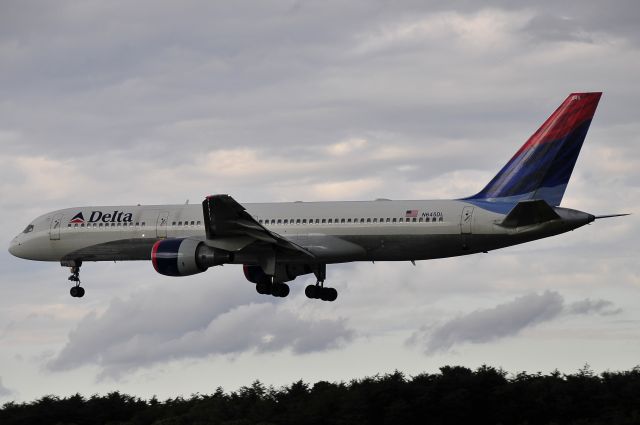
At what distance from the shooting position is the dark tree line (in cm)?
7188

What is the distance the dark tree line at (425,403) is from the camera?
7188 centimetres

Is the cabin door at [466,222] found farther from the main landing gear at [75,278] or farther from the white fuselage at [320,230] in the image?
the main landing gear at [75,278]

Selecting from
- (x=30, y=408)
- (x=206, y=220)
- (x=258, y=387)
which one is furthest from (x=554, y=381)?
(x=30, y=408)

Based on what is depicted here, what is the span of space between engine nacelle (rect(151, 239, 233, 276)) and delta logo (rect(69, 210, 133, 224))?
5058 mm

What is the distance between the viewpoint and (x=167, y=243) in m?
63.7

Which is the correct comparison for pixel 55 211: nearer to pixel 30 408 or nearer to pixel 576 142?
pixel 30 408

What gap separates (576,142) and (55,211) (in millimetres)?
26735

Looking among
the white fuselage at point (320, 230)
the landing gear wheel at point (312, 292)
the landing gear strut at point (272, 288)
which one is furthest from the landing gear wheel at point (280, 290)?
the white fuselage at point (320, 230)

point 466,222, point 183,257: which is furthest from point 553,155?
point 183,257

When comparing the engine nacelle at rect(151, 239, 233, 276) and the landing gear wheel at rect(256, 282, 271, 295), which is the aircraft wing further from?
the landing gear wheel at rect(256, 282, 271, 295)

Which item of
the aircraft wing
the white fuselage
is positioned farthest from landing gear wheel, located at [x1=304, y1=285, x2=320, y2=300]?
the aircraft wing

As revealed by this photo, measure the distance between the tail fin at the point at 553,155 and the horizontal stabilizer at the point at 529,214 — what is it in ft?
Answer: 6.24

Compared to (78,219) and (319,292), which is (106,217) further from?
(319,292)

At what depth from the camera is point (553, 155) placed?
6050 cm
